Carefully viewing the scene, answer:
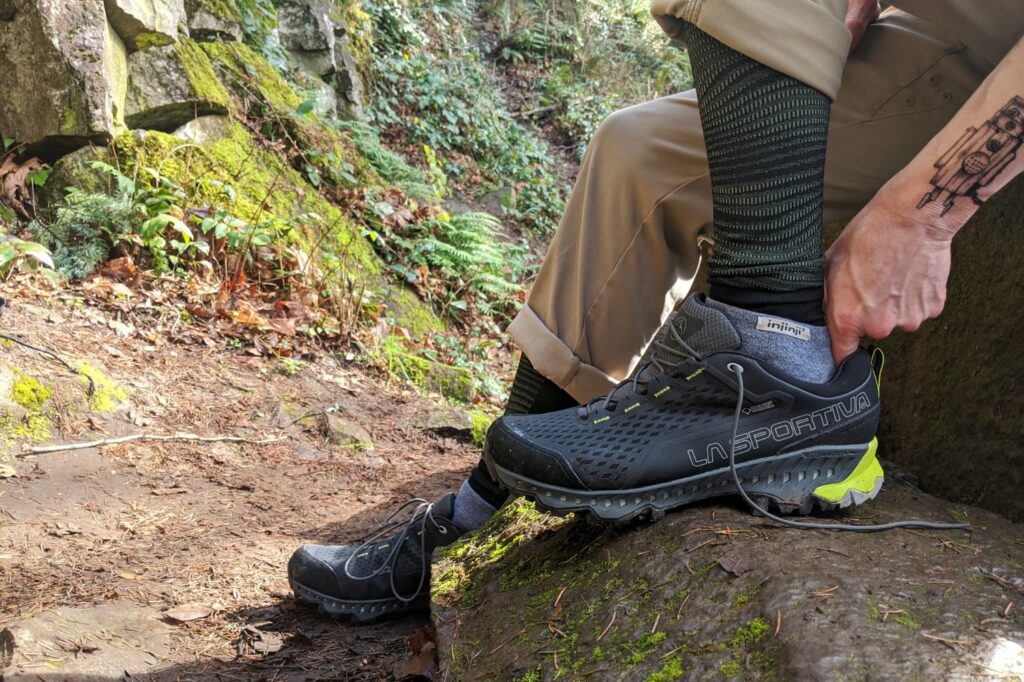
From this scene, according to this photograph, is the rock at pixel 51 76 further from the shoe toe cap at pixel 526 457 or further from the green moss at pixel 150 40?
the shoe toe cap at pixel 526 457

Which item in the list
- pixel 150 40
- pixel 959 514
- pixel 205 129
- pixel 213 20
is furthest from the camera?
pixel 213 20

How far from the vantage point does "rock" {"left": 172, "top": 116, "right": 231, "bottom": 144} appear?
5.22 metres

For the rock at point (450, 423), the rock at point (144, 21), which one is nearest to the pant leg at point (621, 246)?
the rock at point (450, 423)

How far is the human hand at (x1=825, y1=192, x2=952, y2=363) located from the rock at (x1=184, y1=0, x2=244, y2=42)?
18.8 ft

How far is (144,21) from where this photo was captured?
16.6 feet

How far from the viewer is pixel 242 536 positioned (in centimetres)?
270

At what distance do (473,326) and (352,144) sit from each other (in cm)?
220

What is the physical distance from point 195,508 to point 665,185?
2.10 m

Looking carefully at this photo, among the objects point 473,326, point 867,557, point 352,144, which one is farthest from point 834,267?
point 352,144

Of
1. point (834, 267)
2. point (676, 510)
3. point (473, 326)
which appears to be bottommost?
point (473, 326)

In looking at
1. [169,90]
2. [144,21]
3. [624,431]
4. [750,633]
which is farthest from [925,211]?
[144,21]

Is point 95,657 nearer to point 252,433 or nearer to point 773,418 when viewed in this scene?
point 773,418

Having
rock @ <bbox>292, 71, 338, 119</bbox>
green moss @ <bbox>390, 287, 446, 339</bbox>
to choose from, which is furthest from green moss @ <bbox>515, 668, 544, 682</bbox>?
rock @ <bbox>292, 71, 338, 119</bbox>

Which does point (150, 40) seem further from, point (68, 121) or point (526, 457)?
point (526, 457)
